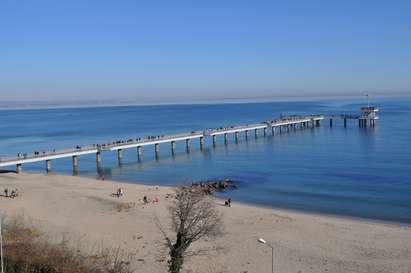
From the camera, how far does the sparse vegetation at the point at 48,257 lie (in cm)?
1825

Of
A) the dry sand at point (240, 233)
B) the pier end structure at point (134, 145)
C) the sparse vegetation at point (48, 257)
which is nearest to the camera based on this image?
the sparse vegetation at point (48, 257)

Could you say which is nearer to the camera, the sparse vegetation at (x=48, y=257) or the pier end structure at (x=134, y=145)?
the sparse vegetation at (x=48, y=257)

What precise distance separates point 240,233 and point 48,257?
11.6 m

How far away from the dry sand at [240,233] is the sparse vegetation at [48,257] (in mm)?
1382

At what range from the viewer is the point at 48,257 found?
758 inches

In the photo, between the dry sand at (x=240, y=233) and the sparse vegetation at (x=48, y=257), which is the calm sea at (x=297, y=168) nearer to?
the dry sand at (x=240, y=233)

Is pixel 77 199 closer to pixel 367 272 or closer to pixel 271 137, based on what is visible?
pixel 367 272

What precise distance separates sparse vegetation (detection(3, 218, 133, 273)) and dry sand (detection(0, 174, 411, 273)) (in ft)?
4.53

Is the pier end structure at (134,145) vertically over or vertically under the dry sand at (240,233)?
over

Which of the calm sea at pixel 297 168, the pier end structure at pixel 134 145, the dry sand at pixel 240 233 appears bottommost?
the calm sea at pixel 297 168

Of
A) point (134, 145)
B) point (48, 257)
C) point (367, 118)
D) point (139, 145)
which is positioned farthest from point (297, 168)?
point (367, 118)

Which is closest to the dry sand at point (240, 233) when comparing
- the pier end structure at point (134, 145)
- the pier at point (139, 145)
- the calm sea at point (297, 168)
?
the calm sea at point (297, 168)

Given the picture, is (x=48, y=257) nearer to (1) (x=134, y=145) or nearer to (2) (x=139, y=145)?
(1) (x=134, y=145)

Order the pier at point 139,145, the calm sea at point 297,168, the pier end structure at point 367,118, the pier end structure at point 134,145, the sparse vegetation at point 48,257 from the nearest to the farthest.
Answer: the sparse vegetation at point 48,257
the calm sea at point 297,168
the pier end structure at point 134,145
the pier at point 139,145
the pier end structure at point 367,118
